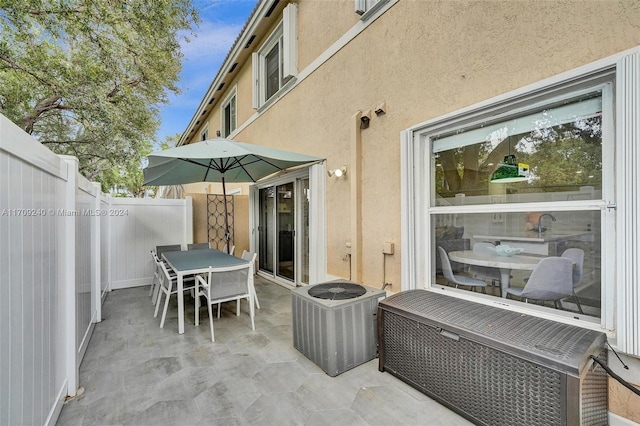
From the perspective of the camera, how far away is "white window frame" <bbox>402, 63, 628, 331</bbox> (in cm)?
191

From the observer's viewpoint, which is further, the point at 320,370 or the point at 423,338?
the point at 320,370

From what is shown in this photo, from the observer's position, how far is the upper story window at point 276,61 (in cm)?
533

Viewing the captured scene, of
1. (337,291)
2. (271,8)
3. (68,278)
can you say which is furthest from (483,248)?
(271,8)

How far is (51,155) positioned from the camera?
2025 millimetres

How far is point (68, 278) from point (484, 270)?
12.2 ft

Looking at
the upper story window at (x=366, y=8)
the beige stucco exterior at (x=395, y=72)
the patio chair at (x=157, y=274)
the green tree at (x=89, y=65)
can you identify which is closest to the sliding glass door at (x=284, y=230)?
the beige stucco exterior at (x=395, y=72)

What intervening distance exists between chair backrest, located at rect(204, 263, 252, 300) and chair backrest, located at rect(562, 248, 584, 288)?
10.8 feet

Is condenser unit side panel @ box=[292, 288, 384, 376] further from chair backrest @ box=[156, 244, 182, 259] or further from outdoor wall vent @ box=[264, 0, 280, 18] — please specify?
outdoor wall vent @ box=[264, 0, 280, 18]

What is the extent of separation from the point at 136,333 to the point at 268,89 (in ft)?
18.2

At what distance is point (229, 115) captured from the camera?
9.38 meters

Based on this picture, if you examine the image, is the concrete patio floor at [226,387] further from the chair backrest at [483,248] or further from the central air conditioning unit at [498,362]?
the chair backrest at [483,248]

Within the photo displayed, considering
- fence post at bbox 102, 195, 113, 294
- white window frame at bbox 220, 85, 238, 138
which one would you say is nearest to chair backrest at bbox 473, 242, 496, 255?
fence post at bbox 102, 195, 113, 294

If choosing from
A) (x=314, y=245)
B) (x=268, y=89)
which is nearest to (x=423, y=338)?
(x=314, y=245)

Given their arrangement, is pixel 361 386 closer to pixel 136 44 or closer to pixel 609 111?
pixel 609 111
